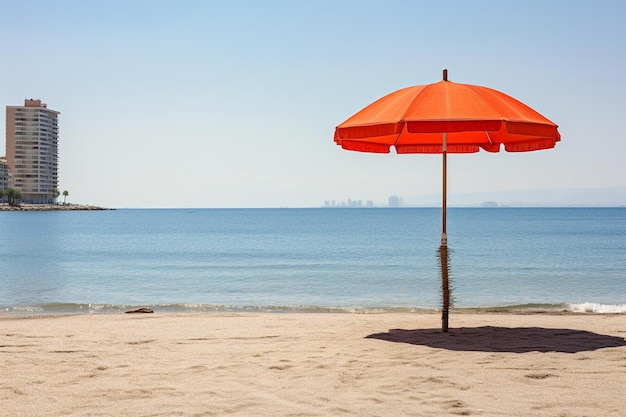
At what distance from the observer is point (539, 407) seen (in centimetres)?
503

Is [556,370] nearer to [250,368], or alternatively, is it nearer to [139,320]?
[250,368]

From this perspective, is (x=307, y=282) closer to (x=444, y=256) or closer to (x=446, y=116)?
(x=444, y=256)

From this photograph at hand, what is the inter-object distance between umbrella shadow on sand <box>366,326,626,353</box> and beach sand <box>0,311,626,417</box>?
2cm

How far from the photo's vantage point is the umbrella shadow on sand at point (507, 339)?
24.6 ft

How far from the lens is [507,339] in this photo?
321 inches

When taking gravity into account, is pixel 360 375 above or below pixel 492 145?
below

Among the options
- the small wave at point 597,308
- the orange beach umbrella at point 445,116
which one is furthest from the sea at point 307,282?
the orange beach umbrella at point 445,116

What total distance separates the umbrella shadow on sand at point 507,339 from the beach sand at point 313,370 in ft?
0.07

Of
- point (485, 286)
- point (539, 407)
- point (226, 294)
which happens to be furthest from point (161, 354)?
point (485, 286)

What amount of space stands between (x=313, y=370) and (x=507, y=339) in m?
3.01

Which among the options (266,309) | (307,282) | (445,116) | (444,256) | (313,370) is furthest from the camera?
(307,282)

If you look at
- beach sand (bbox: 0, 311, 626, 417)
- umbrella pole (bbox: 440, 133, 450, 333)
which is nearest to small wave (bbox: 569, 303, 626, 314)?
beach sand (bbox: 0, 311, 626, 417)

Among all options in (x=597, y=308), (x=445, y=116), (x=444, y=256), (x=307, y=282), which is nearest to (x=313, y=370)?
(x=444, y=256)

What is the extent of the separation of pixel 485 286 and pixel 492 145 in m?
13.0
